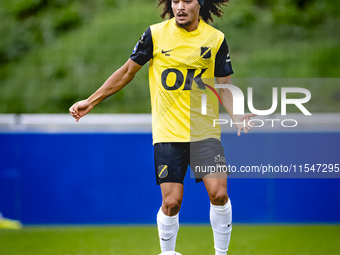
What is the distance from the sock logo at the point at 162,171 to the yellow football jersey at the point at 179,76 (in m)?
0.15

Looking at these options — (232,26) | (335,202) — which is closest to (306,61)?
(232,26)

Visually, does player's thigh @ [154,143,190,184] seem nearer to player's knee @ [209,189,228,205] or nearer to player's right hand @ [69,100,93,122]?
player's knee @ [209,189,228,205]

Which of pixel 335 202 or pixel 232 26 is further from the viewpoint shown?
pixel 232 26

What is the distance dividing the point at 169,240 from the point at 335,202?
185 centimetres

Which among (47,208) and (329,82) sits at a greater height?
(329,82)

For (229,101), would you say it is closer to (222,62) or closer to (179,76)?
(222,62)

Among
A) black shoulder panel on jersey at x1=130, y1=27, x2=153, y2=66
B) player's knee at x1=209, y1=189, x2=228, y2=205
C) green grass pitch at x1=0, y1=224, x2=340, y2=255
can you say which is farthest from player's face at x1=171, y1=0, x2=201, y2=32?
green grass pitch at x1=0, y1=224, x2=340, y2=255

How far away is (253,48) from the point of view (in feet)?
19.3

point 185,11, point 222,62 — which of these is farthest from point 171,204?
point 185,11

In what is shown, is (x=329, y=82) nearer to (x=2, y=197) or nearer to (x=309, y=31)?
(x=309, y=31)

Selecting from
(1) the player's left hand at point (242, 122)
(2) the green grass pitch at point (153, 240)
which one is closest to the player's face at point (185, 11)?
(1) the player's left hand at point (242, 122)

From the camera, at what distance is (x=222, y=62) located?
253 centimetres

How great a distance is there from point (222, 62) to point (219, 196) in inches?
30.9

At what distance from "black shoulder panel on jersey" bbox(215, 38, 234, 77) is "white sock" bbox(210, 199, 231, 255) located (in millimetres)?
763
